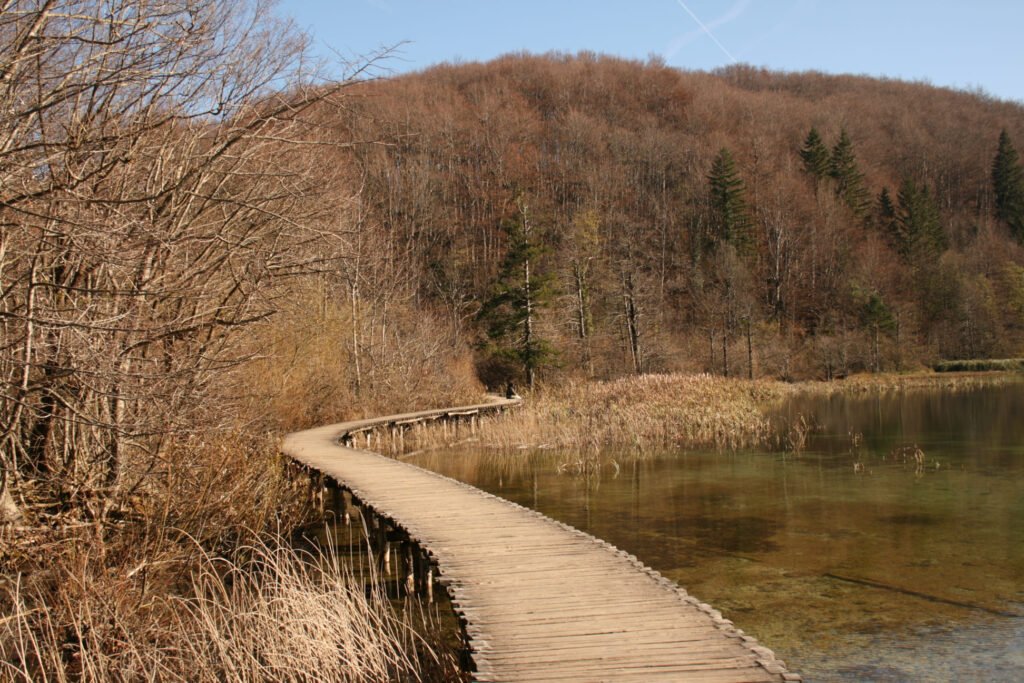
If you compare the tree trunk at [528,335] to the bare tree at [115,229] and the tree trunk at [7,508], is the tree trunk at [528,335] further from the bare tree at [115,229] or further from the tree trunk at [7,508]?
the tree trunk at [7,508]

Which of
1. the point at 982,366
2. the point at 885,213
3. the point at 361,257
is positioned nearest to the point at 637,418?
the point at 361,257

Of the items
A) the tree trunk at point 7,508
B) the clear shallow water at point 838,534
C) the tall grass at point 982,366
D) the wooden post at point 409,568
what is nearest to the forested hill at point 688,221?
the tall grass at point 982,366

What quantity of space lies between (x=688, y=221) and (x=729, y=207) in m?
5.92

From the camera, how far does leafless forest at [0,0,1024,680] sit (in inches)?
227

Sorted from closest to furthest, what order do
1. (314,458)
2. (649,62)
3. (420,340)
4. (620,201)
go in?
(314,458) → (420,340) → (620,201) → (649,62)

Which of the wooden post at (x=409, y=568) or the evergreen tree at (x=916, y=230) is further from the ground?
the evergreen tree at (x=916, y=230)

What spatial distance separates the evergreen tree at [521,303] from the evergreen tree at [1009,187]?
152 ft

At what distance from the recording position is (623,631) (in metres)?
5.21

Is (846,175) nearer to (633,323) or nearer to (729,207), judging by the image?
(729,207)

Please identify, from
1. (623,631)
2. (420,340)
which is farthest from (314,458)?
(420,340)

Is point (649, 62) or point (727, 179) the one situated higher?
point (649, 62)

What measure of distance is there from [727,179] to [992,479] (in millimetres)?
44241

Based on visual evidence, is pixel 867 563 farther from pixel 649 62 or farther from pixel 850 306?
pixel 649 62

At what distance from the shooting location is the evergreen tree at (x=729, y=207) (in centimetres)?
5491
